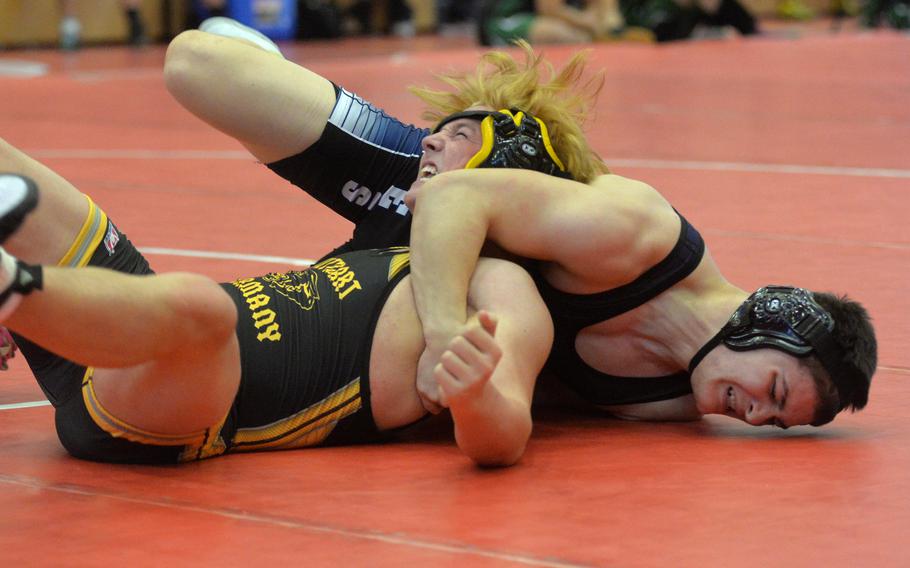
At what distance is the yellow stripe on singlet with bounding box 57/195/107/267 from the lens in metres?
2.81

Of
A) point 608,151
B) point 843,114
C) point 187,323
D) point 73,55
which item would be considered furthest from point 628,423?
point 73,55


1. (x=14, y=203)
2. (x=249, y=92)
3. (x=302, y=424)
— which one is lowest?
(x=302, y=424)

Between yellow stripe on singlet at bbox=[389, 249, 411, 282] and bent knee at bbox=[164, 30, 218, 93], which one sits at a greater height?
bent knee at bbox=[164, 30, 218, 93]

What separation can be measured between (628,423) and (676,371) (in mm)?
150

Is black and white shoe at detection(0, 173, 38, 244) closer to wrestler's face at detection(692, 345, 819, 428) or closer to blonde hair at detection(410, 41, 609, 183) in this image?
blonde hair at detection(410, 41, 609, 183)

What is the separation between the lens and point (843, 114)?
9125 mm

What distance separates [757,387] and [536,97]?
788 mm

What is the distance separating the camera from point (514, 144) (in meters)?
3.00

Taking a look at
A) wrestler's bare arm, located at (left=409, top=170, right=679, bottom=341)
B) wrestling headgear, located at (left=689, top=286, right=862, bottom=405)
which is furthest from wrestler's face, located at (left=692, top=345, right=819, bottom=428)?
wrestler's bare arm, located at (left=409, top=170, right=679, bottom=341)

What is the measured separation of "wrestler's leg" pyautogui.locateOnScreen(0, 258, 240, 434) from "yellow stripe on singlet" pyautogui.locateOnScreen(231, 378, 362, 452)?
0.58 feet

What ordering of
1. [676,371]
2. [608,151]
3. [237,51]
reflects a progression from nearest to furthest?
[676,371], [237,51], [608,151]

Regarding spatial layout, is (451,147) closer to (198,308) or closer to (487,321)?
Answer: (487,321)

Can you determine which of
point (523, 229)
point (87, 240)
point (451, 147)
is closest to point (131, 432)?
point (87, 240)

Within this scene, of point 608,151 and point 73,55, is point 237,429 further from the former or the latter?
point 73,55
